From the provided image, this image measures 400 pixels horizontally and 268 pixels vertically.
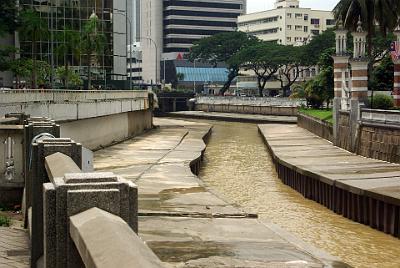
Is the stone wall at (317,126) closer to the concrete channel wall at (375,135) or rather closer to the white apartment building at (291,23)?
the concrete channel wall at (375,135)

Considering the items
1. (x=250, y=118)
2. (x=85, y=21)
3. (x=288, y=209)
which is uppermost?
(x=85, y=21)

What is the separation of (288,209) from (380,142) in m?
11.0

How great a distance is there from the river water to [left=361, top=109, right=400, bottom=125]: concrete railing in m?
6.63

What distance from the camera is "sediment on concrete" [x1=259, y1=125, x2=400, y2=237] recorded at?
22.4m

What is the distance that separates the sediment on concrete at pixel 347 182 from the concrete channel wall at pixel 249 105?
57.1 meters

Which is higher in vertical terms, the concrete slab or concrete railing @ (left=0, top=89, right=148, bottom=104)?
concrete railing @ (left=0, top=89, right=148, bottom=104)

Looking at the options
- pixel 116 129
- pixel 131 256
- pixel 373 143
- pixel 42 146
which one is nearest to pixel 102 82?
pixel 116 129

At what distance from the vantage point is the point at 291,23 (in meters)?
178

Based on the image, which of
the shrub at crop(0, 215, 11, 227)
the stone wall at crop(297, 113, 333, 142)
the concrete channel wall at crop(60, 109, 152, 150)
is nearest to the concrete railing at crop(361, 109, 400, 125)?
the stone wall at crop(297, 113, 333, 142)

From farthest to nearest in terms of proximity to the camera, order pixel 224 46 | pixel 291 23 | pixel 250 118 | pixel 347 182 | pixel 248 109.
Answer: pixel 291 23, pixel 224 46, pixel 248 109, pixel 250 118, pixel 347 182

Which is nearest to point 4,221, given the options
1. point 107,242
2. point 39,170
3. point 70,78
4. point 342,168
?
point 39,170

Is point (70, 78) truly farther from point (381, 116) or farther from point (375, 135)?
point (381, 116)

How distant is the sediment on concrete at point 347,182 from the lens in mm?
22438

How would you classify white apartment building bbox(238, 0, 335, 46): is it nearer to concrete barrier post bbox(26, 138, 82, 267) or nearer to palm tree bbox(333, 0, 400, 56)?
palm tree bbox(333, 0, 400, 56)
